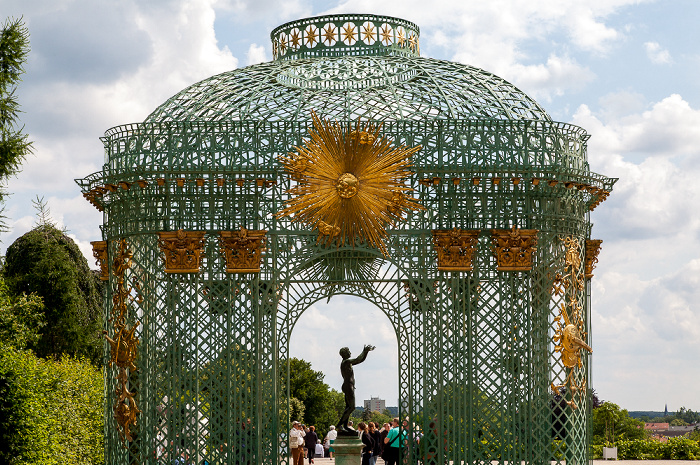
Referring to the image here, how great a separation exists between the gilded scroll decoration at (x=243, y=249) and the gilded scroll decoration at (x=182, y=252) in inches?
19.1

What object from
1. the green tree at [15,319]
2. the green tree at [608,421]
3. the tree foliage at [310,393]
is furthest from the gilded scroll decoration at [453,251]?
the tree foliage at [310,393]

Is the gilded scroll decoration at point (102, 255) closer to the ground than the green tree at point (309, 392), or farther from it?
farther from it

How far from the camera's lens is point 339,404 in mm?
73000

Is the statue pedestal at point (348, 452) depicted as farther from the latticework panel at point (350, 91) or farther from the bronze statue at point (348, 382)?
the latticework panel at point (350, 91)

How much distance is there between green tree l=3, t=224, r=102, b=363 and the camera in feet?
113

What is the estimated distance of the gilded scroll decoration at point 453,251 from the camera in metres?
17.4

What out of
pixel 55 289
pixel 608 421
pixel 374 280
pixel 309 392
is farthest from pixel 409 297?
pixel 309 392

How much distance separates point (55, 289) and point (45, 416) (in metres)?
15.2

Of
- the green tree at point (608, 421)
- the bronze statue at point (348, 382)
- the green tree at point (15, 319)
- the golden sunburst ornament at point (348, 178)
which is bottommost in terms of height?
the green tree at point (608, 421)

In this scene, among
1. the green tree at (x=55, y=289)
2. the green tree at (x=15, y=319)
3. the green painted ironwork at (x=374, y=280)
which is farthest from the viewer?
the green tree at (x=55, y=289)

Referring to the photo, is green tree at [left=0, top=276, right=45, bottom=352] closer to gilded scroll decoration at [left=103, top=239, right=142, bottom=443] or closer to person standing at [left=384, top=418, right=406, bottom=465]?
gilded scroll decoration at [left=103, top=239, right=142, bottom=443]

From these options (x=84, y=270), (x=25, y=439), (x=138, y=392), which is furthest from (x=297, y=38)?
(x=84, y=270)

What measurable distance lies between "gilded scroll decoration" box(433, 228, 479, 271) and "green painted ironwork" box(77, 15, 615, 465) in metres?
0.23

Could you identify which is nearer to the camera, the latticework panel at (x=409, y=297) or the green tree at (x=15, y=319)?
the latticework panel at (x=409, y=297)
